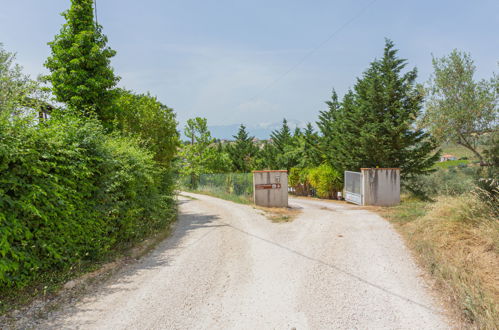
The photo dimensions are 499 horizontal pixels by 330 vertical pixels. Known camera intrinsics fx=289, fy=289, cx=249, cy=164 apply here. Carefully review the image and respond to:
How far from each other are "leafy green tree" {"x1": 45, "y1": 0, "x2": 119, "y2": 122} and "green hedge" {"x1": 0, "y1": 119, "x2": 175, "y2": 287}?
200 inches

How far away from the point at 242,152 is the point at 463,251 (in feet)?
145

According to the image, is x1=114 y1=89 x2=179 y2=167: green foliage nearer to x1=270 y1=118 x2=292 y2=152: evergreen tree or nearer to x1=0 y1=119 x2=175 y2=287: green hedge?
x1=0 y1=119 x2=175 y2=287: green hedge

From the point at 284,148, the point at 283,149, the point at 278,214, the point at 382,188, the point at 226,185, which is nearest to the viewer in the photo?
the point at 278,214

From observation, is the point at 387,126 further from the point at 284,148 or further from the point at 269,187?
the point at 284,148

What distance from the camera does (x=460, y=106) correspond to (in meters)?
8.93

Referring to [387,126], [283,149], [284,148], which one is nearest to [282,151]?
[283,149]

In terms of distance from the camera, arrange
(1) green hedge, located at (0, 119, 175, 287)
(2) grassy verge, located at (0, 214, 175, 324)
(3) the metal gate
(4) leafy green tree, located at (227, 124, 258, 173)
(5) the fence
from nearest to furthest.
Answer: (2) grassy verge, located at (0, 214, 175, 324) < (1) green hedge, located at (0, 119, 175, 287) < (3) the metal gate < (5) the fence < (4) leafy green tree, located at (227, 124, 258, 173)

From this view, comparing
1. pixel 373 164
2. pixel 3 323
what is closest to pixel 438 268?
pixel 3 323

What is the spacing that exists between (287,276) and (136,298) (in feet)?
8.94

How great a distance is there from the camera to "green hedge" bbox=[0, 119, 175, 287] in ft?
14.5

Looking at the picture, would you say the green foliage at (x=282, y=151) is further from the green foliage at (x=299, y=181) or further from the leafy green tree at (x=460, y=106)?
the leafy green tree at (x=460, y=106)

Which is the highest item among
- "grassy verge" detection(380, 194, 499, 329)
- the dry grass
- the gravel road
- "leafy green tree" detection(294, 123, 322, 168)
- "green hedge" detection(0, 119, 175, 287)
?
"leafy green tree" detection(294, 123, 322, 168)

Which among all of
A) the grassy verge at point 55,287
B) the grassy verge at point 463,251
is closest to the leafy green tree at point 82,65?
the grassy verge at point 55,287

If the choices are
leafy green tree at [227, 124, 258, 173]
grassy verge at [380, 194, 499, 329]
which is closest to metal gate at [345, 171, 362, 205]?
grassy verge at [380, 194, 499, 329]
